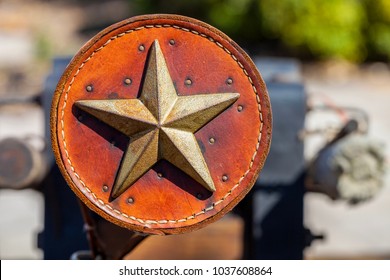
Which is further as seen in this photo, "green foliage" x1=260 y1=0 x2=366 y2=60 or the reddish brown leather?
"green foliage" x1=260 y1=0 x2=366 y2=60

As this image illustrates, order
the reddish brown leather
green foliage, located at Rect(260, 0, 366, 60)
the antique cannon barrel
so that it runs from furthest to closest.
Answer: green foliage, located at Rect(260, 0, 366, 60) → the antique cannon barrel → the reddish brown leather

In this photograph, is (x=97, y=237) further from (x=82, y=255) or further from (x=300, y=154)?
(x=300, y=154)

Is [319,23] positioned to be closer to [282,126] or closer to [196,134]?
[282,126]

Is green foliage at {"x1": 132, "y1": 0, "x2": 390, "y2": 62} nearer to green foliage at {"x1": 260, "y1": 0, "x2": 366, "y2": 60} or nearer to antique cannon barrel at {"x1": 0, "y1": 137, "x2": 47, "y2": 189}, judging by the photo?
green foliage at {"x1": 260, "y1": 0, "x2": 366, "y2": 60}

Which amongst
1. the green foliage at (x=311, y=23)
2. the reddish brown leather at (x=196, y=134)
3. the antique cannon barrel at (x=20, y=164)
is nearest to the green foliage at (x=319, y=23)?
the green foliage at (x=311, y=23)

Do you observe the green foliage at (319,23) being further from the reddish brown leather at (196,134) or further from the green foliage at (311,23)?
the reddish brown leather at (196,134)

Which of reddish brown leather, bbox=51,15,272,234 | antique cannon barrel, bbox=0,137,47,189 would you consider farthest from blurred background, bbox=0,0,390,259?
reddish brown leather, bbox=51,15,272,234

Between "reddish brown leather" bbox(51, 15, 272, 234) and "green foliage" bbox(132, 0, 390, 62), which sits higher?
"green foliage" bbox(132, 0, 390, 62)
